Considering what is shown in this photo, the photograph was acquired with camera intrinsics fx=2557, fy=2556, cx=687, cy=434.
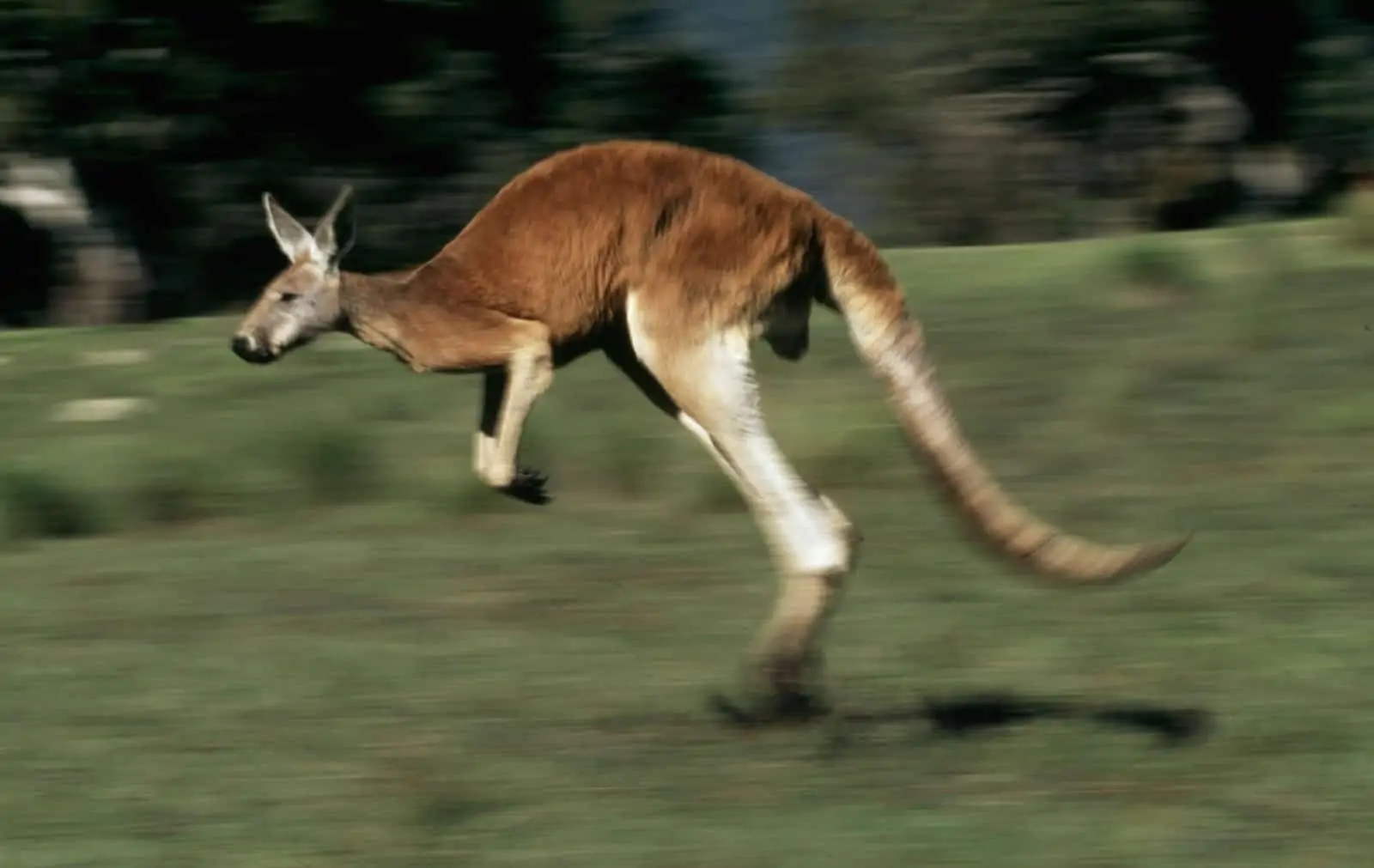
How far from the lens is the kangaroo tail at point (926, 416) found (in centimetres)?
617

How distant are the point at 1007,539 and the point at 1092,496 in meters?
3.97

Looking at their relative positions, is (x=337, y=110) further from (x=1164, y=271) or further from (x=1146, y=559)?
(x=1146, y=559)

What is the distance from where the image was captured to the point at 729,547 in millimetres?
9492

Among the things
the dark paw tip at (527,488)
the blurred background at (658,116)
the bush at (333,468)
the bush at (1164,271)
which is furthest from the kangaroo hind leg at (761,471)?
the blurred background at (658,116)

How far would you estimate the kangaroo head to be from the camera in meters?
6.04

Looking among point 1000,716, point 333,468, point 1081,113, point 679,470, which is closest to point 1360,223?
point 679,470

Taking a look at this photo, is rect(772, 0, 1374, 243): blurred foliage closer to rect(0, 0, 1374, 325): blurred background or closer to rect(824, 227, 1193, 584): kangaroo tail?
rect(0, 0, 1374, 325): blurred background

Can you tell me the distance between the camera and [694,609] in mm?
8477

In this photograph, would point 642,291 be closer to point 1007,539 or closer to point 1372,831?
point 1007,539

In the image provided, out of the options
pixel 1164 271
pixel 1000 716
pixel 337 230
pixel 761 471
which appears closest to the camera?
pixel 337 230

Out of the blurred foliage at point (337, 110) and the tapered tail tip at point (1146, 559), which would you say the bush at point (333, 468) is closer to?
the tapered tail tip at point (1146, 559)

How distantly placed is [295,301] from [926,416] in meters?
1.61

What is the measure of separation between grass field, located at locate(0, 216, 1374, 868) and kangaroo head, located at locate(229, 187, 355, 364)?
1116 mm

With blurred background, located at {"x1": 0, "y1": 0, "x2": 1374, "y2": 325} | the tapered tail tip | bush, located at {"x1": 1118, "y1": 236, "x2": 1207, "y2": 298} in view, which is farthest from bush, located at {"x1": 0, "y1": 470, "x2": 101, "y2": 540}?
blurred background, located at {"x1": 0, "y1": 0, "x2": 1374, "y2": 325}
